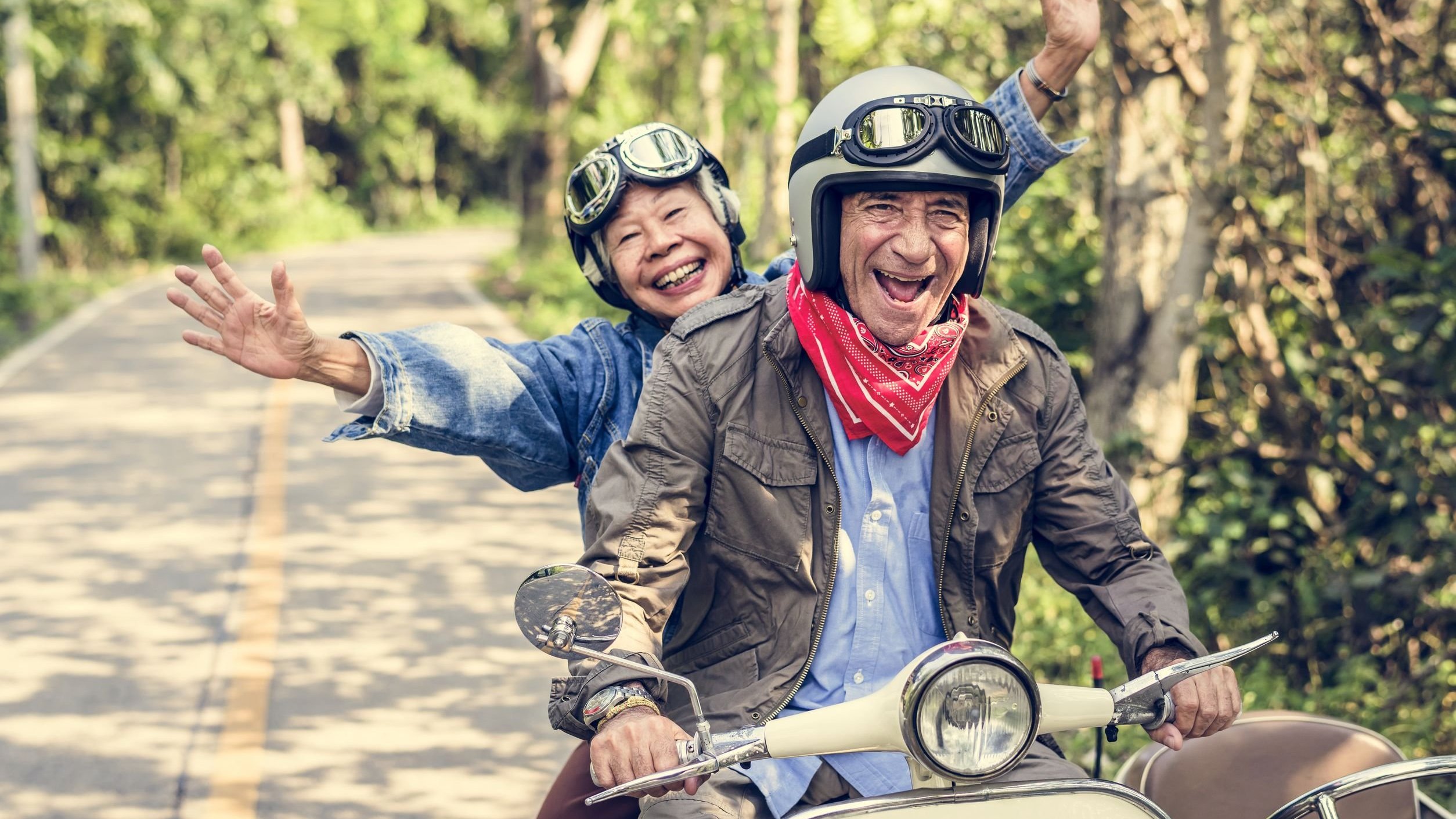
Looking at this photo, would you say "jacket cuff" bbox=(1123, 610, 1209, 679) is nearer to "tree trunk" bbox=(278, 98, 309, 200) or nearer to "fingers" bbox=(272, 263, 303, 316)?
"fingers" bbox=(272, 263, 303, 316)

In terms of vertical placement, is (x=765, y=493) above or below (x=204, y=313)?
below

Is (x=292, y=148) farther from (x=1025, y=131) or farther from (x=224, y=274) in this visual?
(x=224, y=274)

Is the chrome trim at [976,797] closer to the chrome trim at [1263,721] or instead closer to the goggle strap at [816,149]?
the chrome trim at [1263,721]

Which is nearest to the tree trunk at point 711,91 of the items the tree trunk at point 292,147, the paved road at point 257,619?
the paved road at point 257,619

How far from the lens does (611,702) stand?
2.36 metres

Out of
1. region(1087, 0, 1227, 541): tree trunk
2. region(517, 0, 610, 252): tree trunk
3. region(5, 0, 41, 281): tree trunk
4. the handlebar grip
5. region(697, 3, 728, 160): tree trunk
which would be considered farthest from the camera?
region(5, 0, 41, 281): tree trunk

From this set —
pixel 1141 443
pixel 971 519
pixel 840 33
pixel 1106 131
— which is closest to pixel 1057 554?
pixel 971 519

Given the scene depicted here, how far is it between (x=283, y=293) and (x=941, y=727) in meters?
1.65

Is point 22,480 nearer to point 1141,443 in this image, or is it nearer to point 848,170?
point 1141,443

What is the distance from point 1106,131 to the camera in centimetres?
793

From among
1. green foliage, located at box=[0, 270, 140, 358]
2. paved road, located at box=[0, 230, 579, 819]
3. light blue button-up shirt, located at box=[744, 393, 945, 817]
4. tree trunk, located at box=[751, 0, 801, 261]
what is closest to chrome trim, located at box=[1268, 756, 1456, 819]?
light blue button-up shirt, located at box=[744, 393, 945, 817]

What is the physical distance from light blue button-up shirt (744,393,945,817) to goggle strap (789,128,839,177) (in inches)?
18.4

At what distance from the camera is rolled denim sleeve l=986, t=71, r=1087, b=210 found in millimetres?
3553

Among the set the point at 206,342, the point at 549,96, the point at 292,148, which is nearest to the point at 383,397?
the point at 206,342
